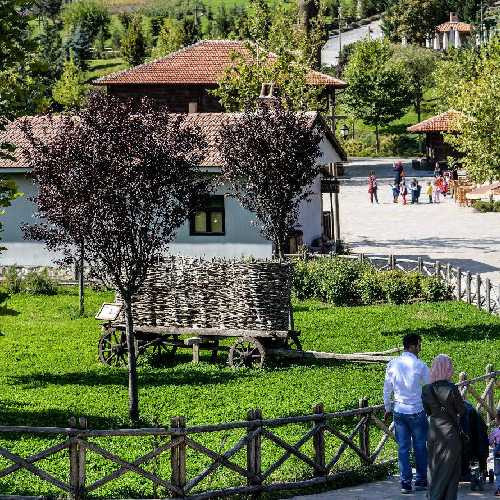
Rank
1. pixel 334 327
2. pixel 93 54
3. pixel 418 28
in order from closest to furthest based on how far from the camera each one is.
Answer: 1. pixel 334 327
2. pixel 418 28
3. pixel 93 54

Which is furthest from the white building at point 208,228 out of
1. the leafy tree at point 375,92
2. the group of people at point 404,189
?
the leafy tree at point 375,92

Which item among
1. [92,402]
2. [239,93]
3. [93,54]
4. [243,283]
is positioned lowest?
[92,402]

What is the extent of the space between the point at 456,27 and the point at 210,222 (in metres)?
78.1

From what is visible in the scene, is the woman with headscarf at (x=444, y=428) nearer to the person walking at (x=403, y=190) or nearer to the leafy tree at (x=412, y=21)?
the person walking at (x=403, y=190)

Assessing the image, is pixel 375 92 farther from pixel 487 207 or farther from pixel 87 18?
pixel 87 18

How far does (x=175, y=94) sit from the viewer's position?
215 feet

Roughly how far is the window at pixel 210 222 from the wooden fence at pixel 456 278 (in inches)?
103

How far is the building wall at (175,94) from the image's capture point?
214ft

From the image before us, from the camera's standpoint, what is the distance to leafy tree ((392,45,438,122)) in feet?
300

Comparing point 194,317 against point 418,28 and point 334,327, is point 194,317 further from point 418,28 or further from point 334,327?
point 418,28

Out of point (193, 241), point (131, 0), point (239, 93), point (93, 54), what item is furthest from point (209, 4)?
point (193, 241)

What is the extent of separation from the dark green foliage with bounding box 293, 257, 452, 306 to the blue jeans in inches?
679

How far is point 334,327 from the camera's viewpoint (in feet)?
97.8

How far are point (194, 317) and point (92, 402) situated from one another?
143 inches
